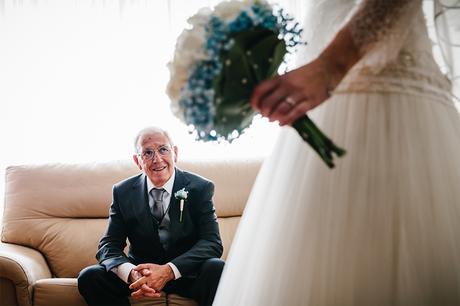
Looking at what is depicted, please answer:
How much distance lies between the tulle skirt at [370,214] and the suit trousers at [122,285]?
0.92 metres

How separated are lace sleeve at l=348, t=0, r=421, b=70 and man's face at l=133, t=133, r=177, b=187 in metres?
1.33

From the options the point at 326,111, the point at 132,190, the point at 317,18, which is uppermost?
the point at 317,18

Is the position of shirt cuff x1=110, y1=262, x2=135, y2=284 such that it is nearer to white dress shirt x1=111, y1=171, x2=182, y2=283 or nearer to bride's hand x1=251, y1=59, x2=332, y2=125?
white dress shirt x1=111, y1=171, x2=182, y2=283

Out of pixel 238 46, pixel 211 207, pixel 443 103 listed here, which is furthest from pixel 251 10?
pixel 211 207

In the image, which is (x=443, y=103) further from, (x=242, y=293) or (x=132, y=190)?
(x=132, y=190)

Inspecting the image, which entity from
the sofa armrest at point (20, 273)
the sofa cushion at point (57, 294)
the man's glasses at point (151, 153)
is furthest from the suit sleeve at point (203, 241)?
the sofa armrest at point (20, 273)

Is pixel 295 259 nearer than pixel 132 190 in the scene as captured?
Yes

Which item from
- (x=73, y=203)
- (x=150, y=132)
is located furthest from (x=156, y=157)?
(x=73, y=203)

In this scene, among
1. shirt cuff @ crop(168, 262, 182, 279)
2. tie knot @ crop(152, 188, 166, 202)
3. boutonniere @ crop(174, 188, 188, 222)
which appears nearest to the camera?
shirt cuff @ crop(168, 262, 182, 279)

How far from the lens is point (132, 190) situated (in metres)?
1.93

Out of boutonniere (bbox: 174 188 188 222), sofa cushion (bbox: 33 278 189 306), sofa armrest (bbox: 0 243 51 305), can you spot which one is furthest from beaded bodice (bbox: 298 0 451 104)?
sofa armrest (bbox: 0 243 51 305)

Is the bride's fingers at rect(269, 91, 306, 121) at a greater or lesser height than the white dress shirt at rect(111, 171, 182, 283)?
greater

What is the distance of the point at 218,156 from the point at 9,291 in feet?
4.97

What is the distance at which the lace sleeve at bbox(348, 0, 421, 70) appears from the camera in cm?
67
